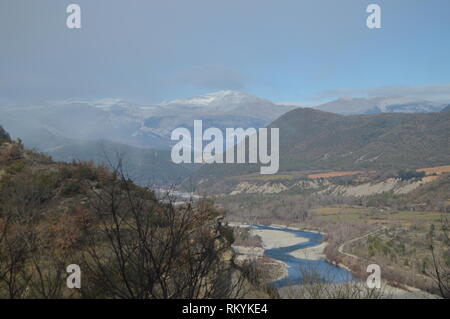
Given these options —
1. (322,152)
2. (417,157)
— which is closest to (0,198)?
(417,157)

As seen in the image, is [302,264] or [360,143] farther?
[360,143]

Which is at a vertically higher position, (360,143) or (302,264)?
(360,143)

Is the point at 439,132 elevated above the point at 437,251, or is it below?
above

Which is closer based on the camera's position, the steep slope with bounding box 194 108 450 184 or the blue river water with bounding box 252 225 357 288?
the blue river water with bounding box 252 225 357 288

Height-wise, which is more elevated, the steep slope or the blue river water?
the steep slope

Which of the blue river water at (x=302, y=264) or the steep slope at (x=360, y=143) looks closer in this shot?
the blue river water at (x=302, y=264)

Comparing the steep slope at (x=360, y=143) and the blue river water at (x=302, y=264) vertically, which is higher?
the steep slope at (x=360, y=143)

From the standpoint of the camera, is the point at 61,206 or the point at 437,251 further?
the point at 437,251
